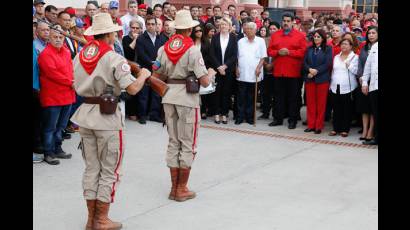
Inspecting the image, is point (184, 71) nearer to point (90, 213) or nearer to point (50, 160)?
point (90, 213)

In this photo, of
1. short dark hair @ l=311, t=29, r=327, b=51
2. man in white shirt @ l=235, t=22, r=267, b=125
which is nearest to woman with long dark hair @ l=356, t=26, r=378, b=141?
short dark hair @ l=311, t=29, r=327, b=51

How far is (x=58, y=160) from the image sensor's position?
6883 mm

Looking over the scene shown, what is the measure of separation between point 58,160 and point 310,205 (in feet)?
10.6

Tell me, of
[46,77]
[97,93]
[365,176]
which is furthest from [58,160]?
[365,176]

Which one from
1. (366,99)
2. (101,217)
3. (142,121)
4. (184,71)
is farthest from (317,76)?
(101,217)

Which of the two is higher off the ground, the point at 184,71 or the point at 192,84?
the point at 184,71

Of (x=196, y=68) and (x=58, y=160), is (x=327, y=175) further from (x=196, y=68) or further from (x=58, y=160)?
(x=58, y=160)

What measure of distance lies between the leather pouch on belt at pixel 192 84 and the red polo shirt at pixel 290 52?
3938 mm

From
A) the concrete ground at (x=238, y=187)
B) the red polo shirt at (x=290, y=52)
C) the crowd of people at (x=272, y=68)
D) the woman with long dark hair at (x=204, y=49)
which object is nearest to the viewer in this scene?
the concrete ground at (x=238, y=187)

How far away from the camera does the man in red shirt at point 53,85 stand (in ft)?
21.8

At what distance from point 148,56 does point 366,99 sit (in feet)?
11.9

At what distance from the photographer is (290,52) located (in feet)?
30.2

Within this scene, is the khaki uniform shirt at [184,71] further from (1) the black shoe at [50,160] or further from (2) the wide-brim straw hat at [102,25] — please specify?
(1) the black shoe at [50,160]

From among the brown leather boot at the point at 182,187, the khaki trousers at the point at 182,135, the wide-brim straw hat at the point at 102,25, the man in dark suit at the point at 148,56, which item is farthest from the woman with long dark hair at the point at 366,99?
the wide-brim straw hat at the point at 102,25
